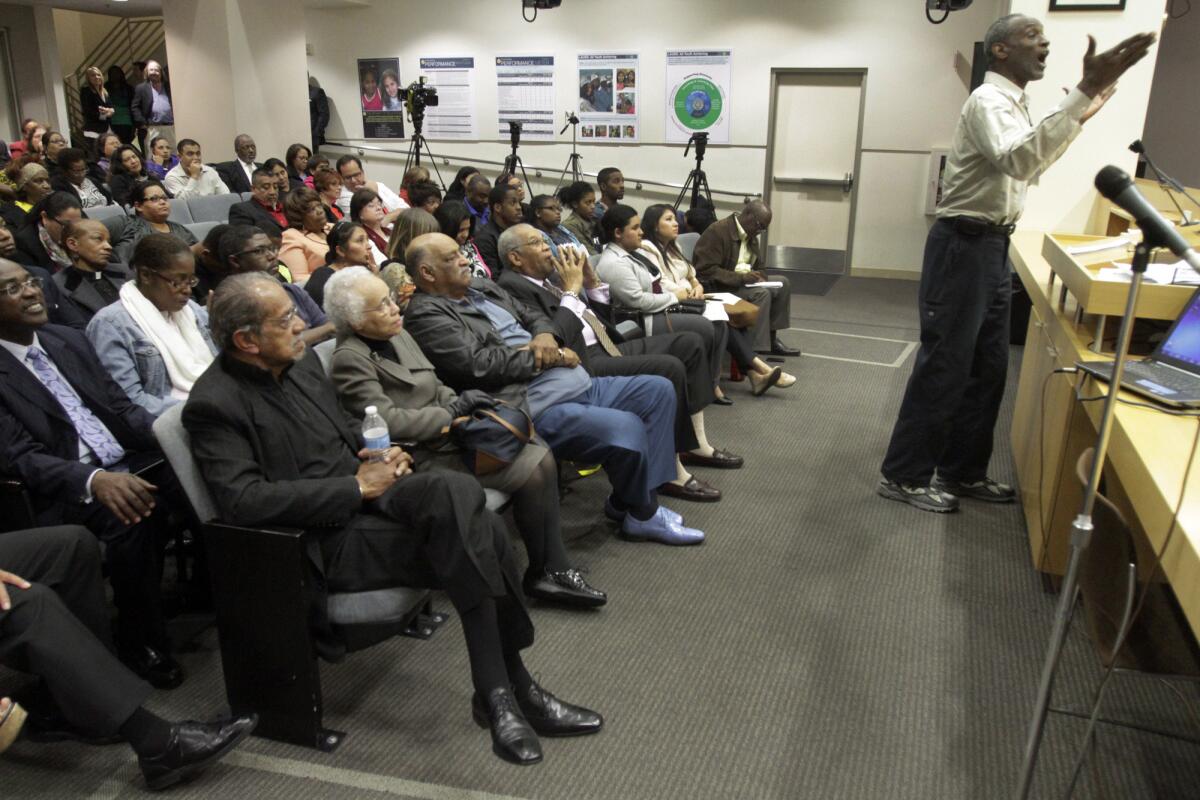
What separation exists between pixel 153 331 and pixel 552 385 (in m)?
1.19

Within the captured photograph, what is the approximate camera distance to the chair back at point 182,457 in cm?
187

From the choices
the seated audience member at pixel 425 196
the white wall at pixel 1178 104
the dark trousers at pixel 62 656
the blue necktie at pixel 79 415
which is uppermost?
the white wall at pixel 1178 104

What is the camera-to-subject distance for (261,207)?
16.7 feet

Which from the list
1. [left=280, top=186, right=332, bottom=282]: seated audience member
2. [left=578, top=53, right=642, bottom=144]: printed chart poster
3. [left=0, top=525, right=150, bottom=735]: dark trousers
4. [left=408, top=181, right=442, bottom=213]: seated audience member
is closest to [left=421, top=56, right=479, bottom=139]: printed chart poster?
[left=578, top=53, right=642, bottom=144]: printed chart poster

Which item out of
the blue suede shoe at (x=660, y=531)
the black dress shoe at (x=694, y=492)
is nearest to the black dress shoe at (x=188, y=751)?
the blue suede shoe at (x=660, y=531)

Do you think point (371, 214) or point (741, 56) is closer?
point (371, 214)

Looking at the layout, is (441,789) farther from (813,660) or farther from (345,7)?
(345,7)

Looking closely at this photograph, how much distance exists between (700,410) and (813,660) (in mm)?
1449

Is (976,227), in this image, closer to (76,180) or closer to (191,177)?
(76,180)

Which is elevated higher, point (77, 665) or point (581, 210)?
point (581, 210)

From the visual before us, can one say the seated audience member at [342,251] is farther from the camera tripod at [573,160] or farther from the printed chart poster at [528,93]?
the printed chart poster at [528,93]

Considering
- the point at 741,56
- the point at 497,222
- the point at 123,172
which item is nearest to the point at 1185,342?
the point at 497,222

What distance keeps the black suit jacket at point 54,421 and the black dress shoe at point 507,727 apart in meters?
1.10

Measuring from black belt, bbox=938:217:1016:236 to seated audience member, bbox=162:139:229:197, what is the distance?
553 centimetres
